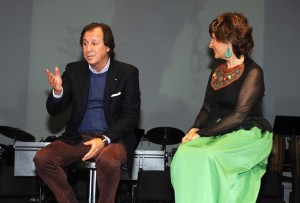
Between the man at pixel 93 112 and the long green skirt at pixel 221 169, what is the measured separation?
0.52m

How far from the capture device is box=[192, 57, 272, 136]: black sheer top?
3.63m

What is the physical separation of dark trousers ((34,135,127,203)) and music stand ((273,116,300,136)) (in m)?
4.45

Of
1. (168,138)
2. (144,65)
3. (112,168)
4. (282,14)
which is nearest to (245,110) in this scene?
(112,168)

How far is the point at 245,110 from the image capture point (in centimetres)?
364

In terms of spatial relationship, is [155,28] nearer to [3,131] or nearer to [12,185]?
[3,131]

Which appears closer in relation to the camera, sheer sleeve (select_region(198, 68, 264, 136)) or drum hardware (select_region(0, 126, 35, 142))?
sheer sleeve (select_region(198, 68, 264, 136))

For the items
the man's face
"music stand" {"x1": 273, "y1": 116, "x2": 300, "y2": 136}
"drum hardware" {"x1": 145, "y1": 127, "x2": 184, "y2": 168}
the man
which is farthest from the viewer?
"drum hardware" {"x1": 145, "y1": 127, "x2": 184, "y2": 168}

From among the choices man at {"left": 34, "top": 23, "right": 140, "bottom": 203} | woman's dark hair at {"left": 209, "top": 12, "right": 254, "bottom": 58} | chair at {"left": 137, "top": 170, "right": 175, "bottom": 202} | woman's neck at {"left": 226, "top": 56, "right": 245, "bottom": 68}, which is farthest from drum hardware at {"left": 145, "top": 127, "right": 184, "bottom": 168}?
woman's dark hair at {"left": 209, "top": 12, "right": 254, "bottom": 58}

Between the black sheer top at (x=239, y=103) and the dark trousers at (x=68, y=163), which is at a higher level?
the black sheer top at (x=239, y=103)

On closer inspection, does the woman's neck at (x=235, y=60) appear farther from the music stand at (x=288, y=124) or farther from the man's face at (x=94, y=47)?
the music stand at (x=288, y=124)

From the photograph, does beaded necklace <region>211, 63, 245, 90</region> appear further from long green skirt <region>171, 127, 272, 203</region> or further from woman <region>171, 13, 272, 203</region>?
long green skirt <region>171, 127, 272, 203</region>

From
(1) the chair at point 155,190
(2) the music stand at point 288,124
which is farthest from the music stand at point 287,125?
(1) the chair at point 155,190

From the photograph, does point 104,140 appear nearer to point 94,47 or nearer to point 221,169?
point 94,47

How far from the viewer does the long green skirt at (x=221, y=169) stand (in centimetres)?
336
